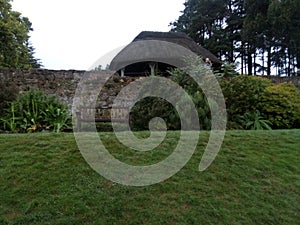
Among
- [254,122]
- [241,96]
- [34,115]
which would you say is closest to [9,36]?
[34,115]

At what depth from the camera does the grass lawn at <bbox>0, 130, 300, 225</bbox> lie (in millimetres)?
3107

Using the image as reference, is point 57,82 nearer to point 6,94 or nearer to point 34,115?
point 6,94

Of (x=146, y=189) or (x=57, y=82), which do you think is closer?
(x=146, y=189)

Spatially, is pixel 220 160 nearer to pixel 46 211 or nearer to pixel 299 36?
pixel 46 211

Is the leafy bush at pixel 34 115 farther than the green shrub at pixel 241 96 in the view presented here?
No

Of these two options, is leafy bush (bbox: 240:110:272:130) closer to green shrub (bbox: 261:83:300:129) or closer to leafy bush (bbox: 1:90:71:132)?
green shrub (bbox: 261:83:300:129)

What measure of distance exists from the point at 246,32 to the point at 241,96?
16219mm

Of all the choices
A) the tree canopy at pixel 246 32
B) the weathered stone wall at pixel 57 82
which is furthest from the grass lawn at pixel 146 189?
the tree canopy at pixel 246 32

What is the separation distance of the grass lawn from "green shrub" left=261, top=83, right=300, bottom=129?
2633 mm

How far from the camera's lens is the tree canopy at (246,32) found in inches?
827

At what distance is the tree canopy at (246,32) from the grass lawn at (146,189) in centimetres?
1790

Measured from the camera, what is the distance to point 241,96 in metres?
7.25

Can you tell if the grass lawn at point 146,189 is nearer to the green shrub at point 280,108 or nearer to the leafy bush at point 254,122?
the leafy bush at point 254,122

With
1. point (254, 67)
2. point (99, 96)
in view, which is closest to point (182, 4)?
point (254, 67)
